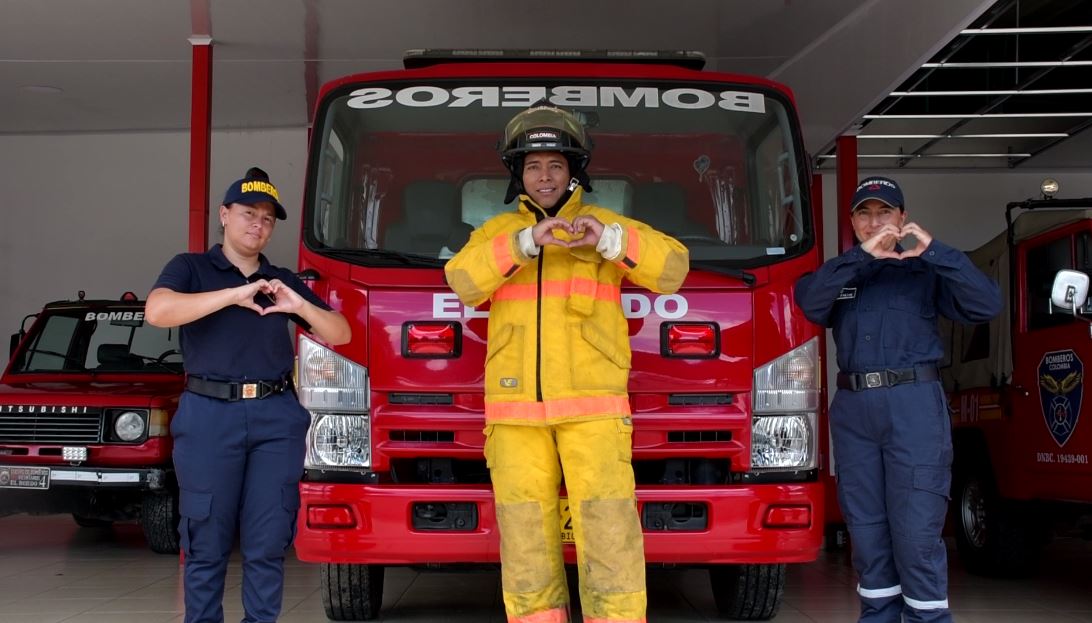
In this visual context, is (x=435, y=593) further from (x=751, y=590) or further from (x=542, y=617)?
(x=542, y=617)

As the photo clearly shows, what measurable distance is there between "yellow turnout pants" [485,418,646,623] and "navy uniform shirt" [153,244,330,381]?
811mm

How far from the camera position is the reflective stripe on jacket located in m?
3.88

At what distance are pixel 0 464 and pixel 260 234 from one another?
484 centimetres

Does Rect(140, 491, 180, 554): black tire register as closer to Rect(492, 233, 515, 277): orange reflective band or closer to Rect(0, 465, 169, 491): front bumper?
Rect(0, 465, 169, 491): front bumper

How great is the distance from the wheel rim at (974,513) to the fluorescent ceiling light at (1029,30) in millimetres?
3075

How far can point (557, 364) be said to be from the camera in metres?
3.91

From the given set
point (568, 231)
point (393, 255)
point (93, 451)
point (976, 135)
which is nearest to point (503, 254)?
Answer: point (568, 231)

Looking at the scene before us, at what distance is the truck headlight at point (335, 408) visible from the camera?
4.35 metres

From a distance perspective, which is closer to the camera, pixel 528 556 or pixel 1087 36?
pixel 528 556

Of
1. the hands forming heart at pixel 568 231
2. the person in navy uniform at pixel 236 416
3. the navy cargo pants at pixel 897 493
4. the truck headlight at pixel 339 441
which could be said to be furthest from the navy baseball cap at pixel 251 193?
the navy cargo pants at pixel 897 493

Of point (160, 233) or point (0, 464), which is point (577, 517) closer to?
point (0, 464)

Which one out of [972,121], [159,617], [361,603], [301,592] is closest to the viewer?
[361,603]

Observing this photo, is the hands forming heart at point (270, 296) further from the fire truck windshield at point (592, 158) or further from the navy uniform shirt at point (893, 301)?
the navy uniform shirt at point (893, 301)

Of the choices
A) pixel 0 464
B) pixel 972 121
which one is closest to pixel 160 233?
pixel 0 464
